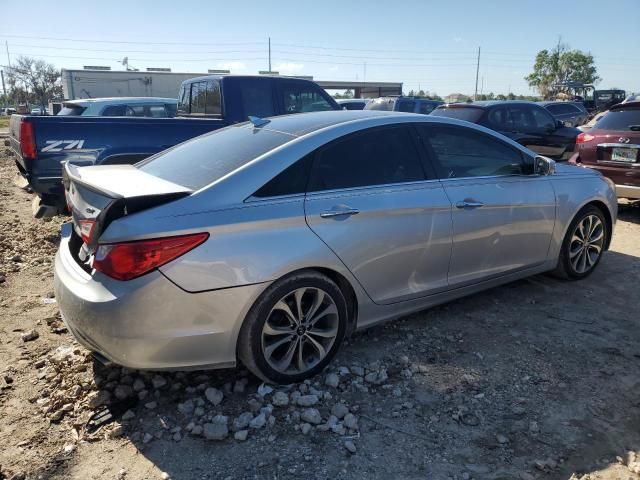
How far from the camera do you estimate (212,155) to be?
3.36 metres

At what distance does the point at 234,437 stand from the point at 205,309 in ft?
2.24

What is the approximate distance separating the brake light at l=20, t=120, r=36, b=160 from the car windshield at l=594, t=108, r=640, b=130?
7440mm

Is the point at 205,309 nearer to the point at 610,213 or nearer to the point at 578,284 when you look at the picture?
the point at 578,284

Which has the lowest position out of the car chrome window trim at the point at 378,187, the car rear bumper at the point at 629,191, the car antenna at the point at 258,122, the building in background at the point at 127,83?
the car rear bumper at the point at 629,191

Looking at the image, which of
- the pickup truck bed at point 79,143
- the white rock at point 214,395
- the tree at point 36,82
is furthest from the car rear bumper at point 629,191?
the tree at point 36,82

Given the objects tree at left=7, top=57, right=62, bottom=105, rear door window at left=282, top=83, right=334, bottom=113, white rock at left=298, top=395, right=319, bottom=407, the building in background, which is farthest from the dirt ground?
tree at left=7, top=57, right=62, bottom=105

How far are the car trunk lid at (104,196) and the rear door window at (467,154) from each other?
1.86 m

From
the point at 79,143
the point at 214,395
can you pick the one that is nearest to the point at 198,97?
the point at 79,143

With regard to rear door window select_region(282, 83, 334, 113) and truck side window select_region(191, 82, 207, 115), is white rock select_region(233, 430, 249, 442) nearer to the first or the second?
rear door window select_region(282, 83, 334, 113)

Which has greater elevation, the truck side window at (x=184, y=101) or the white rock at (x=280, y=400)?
the truck side window at (x=184, y=101)

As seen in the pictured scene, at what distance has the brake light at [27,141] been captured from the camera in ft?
18.4

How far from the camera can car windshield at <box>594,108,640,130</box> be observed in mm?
7051

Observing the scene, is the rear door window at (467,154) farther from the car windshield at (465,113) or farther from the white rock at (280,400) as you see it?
the car windshield at (465,113)

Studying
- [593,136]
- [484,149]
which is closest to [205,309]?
[484,149]
